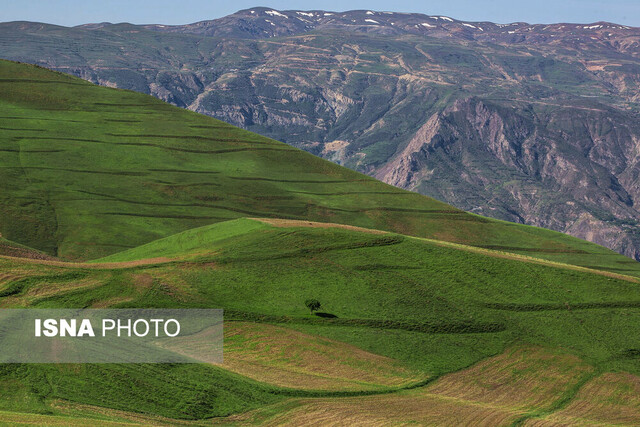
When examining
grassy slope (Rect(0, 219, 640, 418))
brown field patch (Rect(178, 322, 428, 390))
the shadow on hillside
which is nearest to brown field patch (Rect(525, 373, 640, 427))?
grassy slope (Rect(0, 219, 640, 418))

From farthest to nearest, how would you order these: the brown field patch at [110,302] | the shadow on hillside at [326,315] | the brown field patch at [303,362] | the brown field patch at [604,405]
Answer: the shadow on hillside at [326,315] < the brown field patch at [110,302] < the brown field patch at [303,362] < the brown field patch at [604,405]

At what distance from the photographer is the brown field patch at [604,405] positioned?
261ft

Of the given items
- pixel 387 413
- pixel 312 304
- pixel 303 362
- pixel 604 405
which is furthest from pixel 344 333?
pixel 604 405

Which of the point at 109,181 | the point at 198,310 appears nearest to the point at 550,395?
the point at 198,310

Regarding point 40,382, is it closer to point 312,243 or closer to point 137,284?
point 137,284

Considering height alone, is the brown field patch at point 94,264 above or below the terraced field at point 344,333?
above

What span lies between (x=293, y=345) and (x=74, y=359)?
1167 inches

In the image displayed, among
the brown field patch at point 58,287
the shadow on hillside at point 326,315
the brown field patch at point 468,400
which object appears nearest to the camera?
the brown field patch at point 468,400

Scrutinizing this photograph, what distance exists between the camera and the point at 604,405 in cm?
8600

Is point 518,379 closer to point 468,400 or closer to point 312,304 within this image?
point 468,400

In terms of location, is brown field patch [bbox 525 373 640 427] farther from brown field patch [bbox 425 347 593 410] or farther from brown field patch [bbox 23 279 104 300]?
brown field patch [bbox 23 279 104 300]

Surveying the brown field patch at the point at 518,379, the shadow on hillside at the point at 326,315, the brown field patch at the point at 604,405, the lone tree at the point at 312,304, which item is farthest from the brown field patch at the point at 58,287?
the brown field patch at the point at 604,405

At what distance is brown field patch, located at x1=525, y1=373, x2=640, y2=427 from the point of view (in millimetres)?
79500

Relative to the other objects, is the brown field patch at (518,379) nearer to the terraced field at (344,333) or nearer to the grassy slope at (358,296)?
the terraced field at (344,333)
